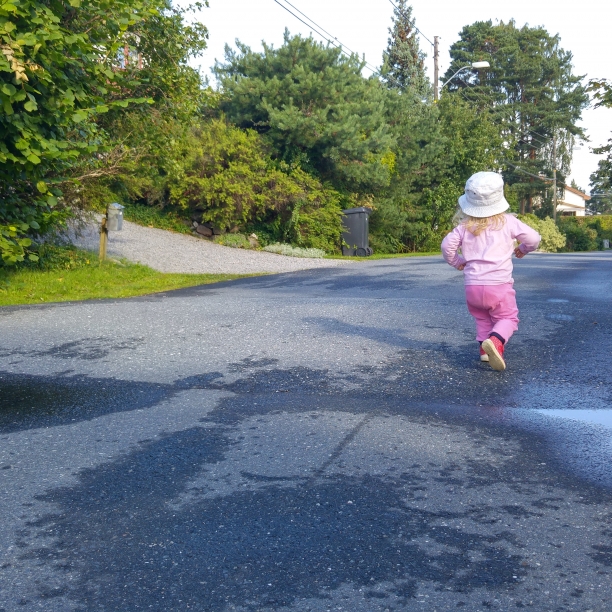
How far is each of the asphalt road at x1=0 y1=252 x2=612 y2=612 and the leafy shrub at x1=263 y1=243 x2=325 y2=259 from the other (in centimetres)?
1800

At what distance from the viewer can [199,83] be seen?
16734mm

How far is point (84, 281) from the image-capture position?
15.5 meters

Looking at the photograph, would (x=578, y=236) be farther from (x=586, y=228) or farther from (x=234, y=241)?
(x=234, y=241)

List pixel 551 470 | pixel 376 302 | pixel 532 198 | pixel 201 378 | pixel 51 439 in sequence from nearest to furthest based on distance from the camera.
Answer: pixel 551 470
pixel 51 439
pixel 201 378
pixel 376 302
pixel 532 198

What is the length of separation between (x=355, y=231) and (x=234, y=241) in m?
5.00

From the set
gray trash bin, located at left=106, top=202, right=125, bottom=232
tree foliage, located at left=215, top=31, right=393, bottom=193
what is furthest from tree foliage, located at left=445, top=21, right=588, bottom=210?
gray trash bin, located at left=106, top=202, right=125, bottom=232

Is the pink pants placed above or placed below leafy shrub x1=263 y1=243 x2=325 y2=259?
above

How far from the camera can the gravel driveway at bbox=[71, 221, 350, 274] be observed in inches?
838

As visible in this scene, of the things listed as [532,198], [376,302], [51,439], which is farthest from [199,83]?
[532,198]

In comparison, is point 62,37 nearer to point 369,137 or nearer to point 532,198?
point 369,137

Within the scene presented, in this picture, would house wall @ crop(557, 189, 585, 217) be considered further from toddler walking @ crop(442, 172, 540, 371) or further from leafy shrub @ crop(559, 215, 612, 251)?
toddler walking @ crop(442, 172, 540, 371)

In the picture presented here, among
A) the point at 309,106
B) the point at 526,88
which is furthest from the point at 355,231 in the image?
the point at 526,88

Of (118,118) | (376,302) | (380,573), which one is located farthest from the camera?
(118,118)

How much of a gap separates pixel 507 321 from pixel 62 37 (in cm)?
546
